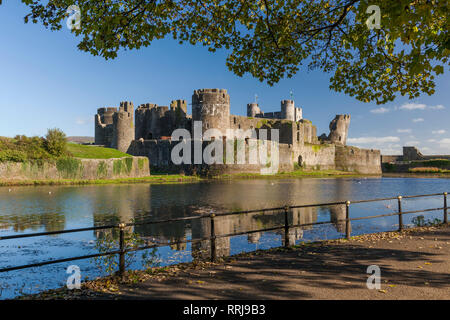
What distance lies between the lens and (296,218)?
59.9 ft

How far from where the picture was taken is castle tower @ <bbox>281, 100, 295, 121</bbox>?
310 ft

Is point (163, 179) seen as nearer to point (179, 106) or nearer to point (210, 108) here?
point (210, 108)

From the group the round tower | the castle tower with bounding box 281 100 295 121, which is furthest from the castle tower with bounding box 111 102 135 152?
the castle tower with bounding box 281 100 295 121

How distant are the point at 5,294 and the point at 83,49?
6126 mm

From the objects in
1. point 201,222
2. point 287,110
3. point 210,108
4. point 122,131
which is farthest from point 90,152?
point 287,110

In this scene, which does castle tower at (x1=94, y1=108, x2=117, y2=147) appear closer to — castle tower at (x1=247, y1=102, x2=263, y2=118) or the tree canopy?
castle tower at (x1=247, y1=102, x2=263, y2=118)

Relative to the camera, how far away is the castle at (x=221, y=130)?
6266 cm

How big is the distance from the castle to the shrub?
1986 cm

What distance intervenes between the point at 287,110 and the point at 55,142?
65.0m

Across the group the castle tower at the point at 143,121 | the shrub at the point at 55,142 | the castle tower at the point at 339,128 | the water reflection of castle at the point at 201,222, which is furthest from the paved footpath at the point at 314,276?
the castle tower at the point at 339,128

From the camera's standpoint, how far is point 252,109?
326ft

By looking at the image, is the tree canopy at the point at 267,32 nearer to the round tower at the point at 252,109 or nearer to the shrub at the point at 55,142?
the shrub at the point at 55,142
